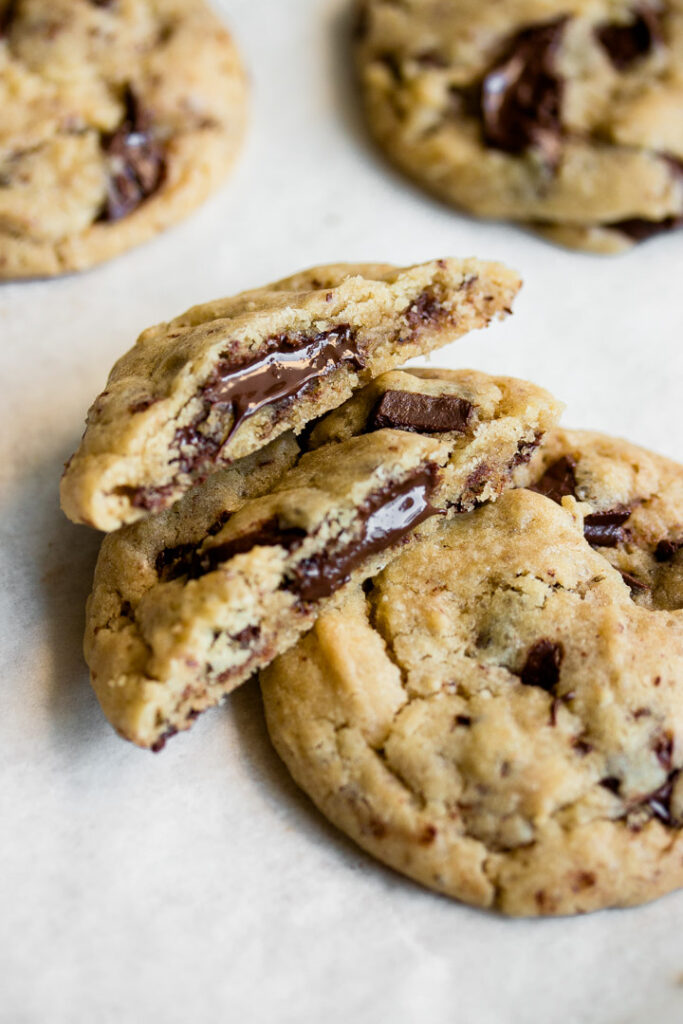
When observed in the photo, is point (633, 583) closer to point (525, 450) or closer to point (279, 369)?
point (525, 450)

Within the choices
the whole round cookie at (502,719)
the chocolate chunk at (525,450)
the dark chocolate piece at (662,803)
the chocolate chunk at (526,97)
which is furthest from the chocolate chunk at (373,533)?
the chocolate chunk at (526,97)

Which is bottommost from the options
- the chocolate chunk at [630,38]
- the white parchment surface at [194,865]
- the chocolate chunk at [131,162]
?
the white parchment surface at [194,865]

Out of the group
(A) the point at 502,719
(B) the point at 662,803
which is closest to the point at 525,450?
(A) the point at 502,719

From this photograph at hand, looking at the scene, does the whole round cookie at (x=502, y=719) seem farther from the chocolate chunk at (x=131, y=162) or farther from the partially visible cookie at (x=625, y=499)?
the chocolate chunk at (x=131, y=162)

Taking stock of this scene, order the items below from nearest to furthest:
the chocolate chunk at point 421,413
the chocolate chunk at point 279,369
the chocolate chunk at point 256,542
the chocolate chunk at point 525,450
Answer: the chocolate chunk at point 256,542 → the chocolate chunk at point 279,369 → the chocolate chunk at point 421,413 → the chocolate chunk at point 525,450

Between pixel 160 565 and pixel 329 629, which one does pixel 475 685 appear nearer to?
pixel 329 629

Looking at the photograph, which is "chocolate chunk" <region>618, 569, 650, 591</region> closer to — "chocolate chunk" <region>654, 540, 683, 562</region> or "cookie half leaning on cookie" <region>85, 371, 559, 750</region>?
"chocolate chunk" <region>654, 540, 683, 562</region>
